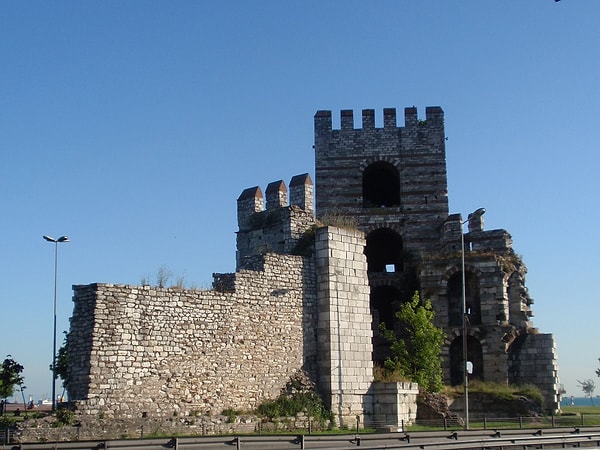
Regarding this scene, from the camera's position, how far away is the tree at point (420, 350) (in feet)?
118

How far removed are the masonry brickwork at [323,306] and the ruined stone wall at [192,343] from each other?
41mm

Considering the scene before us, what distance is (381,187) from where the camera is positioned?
163 feet

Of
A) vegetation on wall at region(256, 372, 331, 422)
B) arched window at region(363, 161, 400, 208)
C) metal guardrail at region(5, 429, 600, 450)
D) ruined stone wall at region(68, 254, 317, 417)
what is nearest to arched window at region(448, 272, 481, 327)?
arched window at region(363, 161, 400, 208)

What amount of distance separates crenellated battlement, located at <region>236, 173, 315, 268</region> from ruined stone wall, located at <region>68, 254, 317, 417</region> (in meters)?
1.99

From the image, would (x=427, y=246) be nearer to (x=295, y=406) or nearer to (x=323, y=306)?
(x=323, y=306)

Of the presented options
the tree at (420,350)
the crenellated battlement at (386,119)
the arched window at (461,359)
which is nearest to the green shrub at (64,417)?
the tree at (420,350)

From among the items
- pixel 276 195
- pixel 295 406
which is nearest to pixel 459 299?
pixel 276 195

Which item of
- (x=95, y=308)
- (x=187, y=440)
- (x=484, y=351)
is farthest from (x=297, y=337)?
(x=484, y=351)

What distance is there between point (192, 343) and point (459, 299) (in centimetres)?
1867

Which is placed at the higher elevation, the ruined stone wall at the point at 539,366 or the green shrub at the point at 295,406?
the ruined stone wall at the point at 539,366

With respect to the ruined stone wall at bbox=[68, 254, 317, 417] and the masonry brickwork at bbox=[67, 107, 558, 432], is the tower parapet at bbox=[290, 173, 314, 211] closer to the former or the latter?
the masonry brickwork at bbox=[67, 107, 558, 432]

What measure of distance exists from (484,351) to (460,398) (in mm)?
4158

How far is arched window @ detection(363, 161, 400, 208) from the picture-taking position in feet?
159

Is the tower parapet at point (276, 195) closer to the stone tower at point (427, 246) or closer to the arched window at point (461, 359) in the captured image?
the stone tower at point (427, 246)
